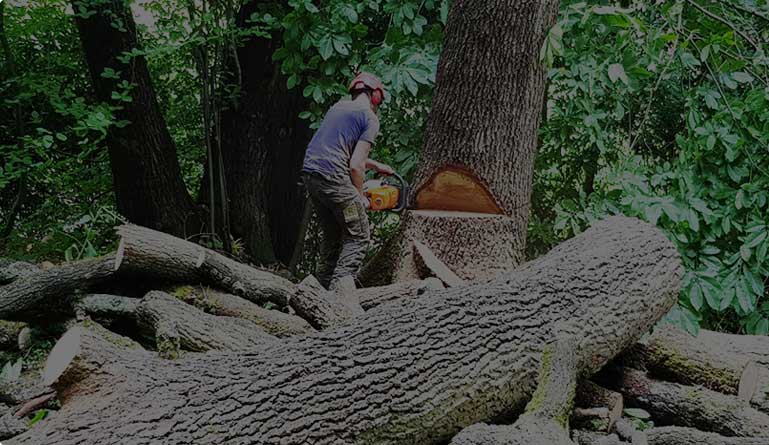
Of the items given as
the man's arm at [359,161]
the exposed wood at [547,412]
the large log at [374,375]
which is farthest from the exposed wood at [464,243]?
the exposed wood at [547,412]

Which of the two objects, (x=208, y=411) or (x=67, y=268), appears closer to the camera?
(x=208, y=411)

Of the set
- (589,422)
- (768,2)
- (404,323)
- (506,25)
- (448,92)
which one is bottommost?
(589,422)

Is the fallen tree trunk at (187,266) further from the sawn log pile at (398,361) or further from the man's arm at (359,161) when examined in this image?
the man's arm at (359,161)

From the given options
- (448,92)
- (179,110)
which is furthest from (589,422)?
(179,110)

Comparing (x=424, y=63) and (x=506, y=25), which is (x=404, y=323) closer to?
(x=506, y=25)

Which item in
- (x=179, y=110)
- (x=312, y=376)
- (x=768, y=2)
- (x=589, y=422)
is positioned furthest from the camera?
(x=179, y=110)

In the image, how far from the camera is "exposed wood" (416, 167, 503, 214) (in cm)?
386

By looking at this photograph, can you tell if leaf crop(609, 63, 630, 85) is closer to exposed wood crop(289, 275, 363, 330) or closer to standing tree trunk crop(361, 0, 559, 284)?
standing tree trunk crop(361, 0, 559, 284)

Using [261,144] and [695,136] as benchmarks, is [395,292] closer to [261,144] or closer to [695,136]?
[695,136]

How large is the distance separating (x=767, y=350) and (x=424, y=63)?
106 inches

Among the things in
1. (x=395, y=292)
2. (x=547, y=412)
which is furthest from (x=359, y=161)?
(x=547, y=412)

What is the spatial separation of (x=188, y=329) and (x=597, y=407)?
5.96ft

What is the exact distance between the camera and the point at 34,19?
19.3ft

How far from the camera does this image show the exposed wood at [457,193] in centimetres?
386
